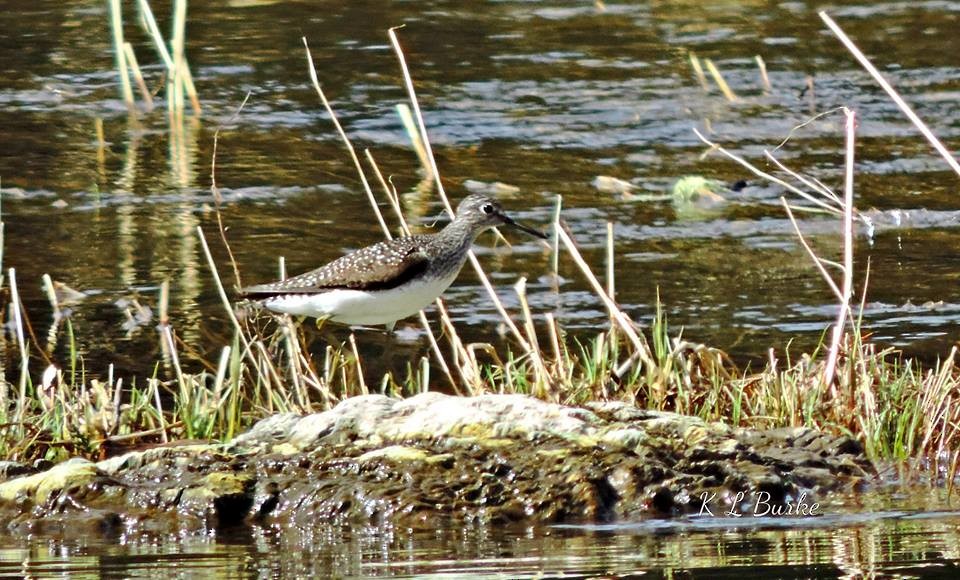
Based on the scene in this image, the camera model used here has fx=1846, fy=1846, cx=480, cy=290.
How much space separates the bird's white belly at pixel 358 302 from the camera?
901 cm

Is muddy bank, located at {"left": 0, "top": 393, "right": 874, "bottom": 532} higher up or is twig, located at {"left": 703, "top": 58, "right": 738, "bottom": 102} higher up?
twig, located at {"left": 703, "top": 58, "right": 738, "bottom": 102}

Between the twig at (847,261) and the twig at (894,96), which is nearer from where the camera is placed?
the twig at (894,96)

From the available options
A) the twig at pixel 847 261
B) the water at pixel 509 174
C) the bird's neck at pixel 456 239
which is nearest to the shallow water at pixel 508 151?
the water at pixel 509 174

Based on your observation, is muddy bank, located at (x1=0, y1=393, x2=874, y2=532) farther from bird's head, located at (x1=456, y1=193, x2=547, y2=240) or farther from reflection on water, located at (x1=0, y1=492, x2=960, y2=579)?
bird's head, located at (x1=456, y1=193, x2=547, y2=240)

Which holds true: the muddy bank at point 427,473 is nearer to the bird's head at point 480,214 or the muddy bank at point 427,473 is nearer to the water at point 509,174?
the water at point 509,174

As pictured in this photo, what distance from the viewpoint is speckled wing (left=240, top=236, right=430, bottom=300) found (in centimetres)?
903

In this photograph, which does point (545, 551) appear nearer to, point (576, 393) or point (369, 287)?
point (576, 393)

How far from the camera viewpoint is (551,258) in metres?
12.2

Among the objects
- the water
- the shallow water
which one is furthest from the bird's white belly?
the shallow water

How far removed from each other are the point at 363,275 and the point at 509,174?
5.38 metres

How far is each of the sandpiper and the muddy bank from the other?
1616mm

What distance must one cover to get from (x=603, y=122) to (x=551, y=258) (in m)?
3.95

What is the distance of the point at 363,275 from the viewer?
9.07 metres

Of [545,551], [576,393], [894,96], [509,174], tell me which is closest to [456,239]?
[576,393]
